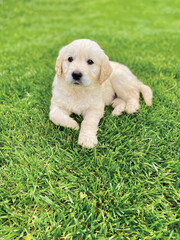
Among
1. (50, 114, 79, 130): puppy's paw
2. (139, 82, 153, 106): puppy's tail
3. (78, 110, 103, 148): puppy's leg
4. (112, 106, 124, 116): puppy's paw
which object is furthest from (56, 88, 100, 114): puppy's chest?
(139, 82, 153, 106): puppy's tail

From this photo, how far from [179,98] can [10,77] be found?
293 cm

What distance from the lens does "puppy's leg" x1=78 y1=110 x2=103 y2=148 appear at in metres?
1.98

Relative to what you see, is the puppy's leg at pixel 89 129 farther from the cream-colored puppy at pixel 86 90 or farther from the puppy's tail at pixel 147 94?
the puppy's tail at pixel 147 94

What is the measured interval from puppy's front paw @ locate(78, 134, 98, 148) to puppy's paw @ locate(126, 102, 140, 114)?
719mm

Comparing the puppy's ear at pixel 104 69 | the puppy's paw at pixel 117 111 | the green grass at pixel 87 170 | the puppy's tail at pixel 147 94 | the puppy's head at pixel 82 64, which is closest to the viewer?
the green grass at pixel 87 170

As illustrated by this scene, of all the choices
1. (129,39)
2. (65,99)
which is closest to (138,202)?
(65,99)

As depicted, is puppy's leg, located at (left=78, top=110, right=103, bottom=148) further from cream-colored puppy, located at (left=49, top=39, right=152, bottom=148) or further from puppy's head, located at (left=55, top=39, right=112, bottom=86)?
puppy's head, located at (left=55, top=39, right=112, bottom=86)

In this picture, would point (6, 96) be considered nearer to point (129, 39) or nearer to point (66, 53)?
point (66, 53)

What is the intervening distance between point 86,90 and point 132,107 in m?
0.67

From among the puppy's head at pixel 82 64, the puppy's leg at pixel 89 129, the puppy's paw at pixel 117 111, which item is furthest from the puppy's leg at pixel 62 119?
the puppy's paw at pixel 117 111

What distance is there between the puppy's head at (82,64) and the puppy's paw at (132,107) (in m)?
0.55

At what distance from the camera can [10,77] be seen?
341 cm

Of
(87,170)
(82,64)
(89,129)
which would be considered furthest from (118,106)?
(87,170)

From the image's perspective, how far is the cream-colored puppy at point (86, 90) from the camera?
210 cm
